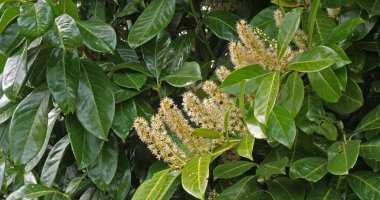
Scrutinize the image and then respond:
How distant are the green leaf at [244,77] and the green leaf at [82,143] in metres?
0.38

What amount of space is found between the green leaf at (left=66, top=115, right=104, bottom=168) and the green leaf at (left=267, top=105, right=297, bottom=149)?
1.45 feet

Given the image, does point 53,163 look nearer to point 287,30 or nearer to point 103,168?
point 103,168

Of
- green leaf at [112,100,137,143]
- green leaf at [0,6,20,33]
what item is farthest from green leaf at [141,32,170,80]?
green leaf at [0,6,20,33]

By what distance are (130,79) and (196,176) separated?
410 millimetres

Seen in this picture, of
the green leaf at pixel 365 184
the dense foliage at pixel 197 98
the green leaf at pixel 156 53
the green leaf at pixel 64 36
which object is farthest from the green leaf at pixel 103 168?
the green leaf at pixel 365 184

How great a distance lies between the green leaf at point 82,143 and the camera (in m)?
1.07

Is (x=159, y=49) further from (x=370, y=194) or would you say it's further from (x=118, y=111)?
(x=370, y=194)

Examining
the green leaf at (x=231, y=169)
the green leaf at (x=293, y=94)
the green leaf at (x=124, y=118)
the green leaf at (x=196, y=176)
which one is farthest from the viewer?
the green leaf at (x=124, y=118)

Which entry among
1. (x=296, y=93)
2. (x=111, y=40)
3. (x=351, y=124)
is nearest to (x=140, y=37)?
(x=111, y=40)

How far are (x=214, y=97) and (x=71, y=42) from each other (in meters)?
0.31

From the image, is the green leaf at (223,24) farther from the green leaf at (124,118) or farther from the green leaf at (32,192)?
the green leaf at (32,192)

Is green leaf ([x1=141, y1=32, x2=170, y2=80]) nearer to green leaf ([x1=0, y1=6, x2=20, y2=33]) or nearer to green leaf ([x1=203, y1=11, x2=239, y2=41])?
green leaf ([x1=203, y1=11, x2=239, y2=41])

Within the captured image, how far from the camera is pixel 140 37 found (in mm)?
1100

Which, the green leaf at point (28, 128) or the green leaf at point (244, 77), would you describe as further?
the green leaf at point (28, 128)
